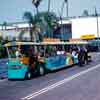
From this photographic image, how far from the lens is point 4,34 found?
6109 centimetres

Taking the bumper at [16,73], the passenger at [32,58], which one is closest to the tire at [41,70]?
the passenger at [32,58]

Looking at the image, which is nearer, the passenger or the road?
the road

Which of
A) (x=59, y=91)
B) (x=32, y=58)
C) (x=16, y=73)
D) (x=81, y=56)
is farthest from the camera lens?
(x=81, y=56)

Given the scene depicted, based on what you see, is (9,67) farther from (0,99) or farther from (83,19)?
(83,19)

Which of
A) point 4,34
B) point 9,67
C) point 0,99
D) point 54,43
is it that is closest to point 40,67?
point 9,67

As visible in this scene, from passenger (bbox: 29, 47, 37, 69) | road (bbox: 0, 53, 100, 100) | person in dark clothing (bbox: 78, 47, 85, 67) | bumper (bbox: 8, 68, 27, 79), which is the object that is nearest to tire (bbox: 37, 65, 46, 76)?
passenger (bbox: 29, 47, 37, 69)

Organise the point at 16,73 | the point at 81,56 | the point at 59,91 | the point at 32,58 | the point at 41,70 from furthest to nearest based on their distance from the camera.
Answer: the point at 81,56 < the point at 41,70 < the point at 32,58 < the point at 16,73 < the point at 59,91

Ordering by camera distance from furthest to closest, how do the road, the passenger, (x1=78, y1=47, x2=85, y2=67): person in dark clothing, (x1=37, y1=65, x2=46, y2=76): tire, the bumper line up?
(x1=78, y1=47, x2=85, y2=67): person in dark clothing < (x1=37, y1=65, x2=46, y2=76): tire < the passenger < the bumper < the road

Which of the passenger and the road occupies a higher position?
the passenger

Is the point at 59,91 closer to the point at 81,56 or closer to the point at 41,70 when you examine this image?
the point at 41,70

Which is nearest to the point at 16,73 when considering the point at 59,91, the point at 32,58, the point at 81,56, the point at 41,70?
the point at 32,58

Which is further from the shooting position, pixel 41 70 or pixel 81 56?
pixel 81 56

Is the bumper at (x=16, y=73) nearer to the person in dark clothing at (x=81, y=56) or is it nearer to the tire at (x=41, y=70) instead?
the tire at (x=41, y=70)

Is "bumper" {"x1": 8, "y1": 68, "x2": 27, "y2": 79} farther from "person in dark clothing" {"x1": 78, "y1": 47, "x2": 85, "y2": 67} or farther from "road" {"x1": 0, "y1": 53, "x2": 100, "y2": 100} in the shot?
"person in dark clothing" {"x1": 78, "y1": 47, "x2": 85, "y2": 67}
